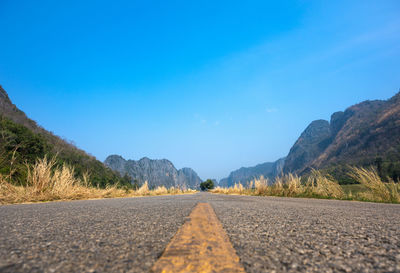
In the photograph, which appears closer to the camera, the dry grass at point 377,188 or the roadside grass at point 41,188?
the roadside grass at point 41,188

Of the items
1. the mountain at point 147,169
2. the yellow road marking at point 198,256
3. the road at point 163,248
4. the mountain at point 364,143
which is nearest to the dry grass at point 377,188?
the road at point 163,248

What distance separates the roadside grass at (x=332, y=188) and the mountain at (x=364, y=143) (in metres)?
48.2

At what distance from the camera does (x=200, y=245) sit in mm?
838

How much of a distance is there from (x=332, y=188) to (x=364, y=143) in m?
116

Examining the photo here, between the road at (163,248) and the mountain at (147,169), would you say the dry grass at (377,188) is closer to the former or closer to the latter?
the road at (163,248)

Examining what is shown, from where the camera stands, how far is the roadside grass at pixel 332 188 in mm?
5691

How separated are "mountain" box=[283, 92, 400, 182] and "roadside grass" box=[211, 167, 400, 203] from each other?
4816 centimetres

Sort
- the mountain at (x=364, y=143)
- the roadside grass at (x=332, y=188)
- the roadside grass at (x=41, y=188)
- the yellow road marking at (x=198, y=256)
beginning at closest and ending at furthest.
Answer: the yellow road marking at (x=198, y=256), the roadside grass at (x=41, y=188), the roadside grass at (x=332, y=188), the mountain at (x=364, y=143)

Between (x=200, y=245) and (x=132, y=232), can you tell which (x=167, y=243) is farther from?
(x=132, y=232)

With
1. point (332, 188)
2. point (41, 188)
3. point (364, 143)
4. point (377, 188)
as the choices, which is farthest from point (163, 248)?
point (364, 143)

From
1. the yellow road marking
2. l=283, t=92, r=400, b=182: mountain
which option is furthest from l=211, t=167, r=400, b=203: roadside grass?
l=283, t=92, r=400, b=182: mountain

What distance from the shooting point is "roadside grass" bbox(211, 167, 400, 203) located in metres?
5.69

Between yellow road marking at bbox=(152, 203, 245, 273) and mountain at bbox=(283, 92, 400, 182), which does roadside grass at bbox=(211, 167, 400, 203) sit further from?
mountain at bbox=(283, 92, 400, 182)

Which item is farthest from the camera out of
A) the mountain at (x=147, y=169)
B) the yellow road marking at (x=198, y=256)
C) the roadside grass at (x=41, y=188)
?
the mountain at (x=147, y=169)
